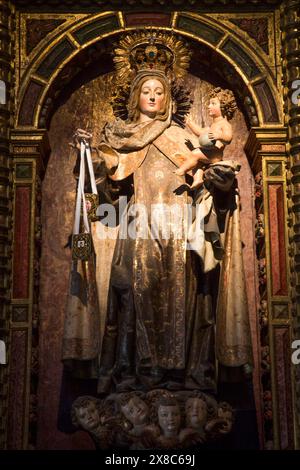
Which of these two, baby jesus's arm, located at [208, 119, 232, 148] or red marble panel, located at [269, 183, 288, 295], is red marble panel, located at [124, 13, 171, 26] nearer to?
baby jesus's arm, located at [208, 119, 232, 148]

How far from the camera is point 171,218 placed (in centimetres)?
757

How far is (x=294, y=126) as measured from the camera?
7.62 m

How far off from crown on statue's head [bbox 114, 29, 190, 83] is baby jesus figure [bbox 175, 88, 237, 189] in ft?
1.34

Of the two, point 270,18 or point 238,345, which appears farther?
point 270,18

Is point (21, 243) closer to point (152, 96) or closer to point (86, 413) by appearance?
point (86, 413)

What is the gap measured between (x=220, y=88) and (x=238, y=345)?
2176mm

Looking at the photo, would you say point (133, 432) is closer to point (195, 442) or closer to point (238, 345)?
point (195, 442)

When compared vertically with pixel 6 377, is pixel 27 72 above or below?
above

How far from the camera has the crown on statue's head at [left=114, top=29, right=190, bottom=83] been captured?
7988mm

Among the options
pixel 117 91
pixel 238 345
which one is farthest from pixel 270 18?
pixel 238 345

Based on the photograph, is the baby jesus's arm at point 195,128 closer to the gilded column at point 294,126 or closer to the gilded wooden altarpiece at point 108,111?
the gilded wooden altarpiece at point 108,111

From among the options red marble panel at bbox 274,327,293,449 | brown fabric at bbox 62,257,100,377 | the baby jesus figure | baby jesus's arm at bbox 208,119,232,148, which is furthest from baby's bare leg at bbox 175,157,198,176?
red marble panel at bbox 274,327,293,449

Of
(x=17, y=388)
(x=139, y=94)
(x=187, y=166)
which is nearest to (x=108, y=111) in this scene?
(x=139, y=94)

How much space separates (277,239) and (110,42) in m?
2.17
